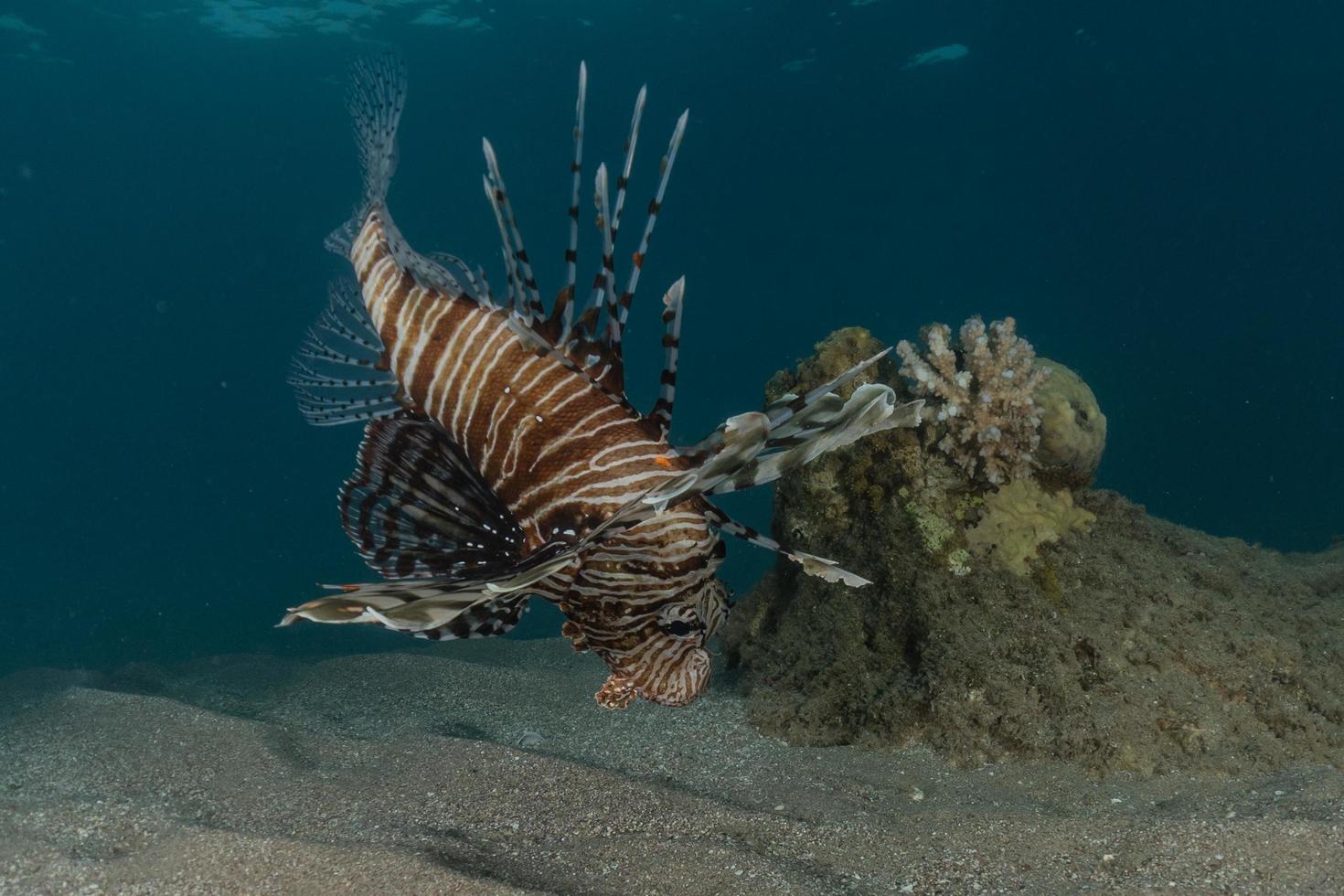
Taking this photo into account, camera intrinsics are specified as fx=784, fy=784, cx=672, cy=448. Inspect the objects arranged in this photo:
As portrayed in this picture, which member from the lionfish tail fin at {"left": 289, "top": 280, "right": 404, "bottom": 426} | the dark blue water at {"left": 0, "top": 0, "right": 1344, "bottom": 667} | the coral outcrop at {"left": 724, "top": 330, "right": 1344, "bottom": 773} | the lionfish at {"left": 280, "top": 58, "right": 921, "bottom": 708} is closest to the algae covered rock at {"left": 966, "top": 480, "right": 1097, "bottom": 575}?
the coral outcrop at {"left": 724, "top": 330, "right": 1344, "bottom": 773}

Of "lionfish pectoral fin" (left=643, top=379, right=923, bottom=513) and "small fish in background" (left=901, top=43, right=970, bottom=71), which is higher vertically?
"small fish in background" (left=901, top=43, right=970, bottom=71)

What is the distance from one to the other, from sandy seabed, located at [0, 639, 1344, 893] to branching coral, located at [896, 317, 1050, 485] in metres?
1.77

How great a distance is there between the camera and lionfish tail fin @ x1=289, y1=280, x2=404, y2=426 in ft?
13.2

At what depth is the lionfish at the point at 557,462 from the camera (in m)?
2.20

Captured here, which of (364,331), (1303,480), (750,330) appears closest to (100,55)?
(364,331)

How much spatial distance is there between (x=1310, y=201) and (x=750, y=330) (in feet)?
129

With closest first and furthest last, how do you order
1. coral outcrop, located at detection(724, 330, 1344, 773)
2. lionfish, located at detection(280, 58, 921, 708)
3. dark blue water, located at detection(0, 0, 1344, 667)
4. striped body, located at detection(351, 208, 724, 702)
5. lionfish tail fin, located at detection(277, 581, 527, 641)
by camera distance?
lionfish tail fin, located at detection(277, 581, 527, 641), lionfish, located at detection(280, 58, 921, 708), striped body, located at detection(351, 208, 724, 702), coral outcrop, located at detection(724, 330, 1344, 773), dark blue water, located at detection(0, 0, 1344, 667)

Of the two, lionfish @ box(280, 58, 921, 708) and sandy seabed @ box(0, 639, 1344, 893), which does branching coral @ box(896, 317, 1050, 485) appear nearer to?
sandy seabed @ box(0, 639, 1344, 893)

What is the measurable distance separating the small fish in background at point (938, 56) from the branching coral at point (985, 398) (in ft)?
110

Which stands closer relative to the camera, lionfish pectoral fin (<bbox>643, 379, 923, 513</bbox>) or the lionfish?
lionfish pectoral fin (<bbox>643, 379, 923, 513</bbox>)

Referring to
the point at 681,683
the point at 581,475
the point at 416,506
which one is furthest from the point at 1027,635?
the point at 416,506

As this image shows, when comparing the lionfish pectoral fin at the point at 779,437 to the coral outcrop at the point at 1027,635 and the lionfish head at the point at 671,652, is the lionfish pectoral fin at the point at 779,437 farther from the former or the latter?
the coral outcrop at the point at 1027,635

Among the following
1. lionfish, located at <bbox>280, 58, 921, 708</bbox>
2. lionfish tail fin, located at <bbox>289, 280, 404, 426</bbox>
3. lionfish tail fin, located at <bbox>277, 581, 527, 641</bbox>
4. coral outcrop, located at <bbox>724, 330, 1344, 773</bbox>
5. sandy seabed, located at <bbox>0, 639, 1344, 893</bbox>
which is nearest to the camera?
lionfish tail fin, located at <bbox>277, 581, 527, 641</bbox>

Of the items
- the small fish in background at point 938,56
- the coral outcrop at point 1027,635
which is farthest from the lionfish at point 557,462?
the small fish in background at point 938,56
